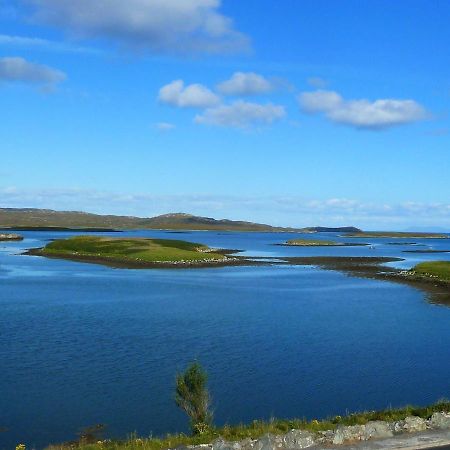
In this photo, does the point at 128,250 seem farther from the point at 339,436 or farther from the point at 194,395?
the point at 339,436

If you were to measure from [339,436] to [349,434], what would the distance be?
A: 19.7 inches

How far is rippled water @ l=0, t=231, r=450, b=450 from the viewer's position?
27484mm

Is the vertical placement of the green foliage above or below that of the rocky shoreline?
above

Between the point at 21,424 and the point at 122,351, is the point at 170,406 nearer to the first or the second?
the point at 21,424

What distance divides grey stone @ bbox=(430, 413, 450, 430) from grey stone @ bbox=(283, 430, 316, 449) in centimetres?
491

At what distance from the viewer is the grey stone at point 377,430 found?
19.5 meters

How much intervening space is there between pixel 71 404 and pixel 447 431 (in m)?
17.6

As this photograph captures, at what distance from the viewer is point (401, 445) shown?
61.4ft

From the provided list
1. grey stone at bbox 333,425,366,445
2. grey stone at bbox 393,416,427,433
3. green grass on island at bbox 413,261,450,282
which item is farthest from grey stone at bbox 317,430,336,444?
green grass on island at bbox 413,261,450,282

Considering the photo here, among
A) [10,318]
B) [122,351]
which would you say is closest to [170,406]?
[122,351]

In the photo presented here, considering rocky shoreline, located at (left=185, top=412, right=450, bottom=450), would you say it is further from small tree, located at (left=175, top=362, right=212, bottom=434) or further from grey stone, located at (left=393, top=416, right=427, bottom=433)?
small tree, located at (left=175, top=362, right=212, bottom=434)

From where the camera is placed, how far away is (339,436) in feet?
62.5

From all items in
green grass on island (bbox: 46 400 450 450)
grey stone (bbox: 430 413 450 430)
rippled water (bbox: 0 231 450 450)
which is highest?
grey stone (bbox: 430 413 450 430)

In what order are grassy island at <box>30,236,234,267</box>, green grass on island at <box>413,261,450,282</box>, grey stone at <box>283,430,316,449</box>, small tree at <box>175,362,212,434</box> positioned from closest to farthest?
grey stone at <box>283,430,316,449</box>, small tree at <box>175,362,212,434</box>, green grass on island at <box>413,261,450,282</box>, grassy island at <box>30,236,234,267</box>
